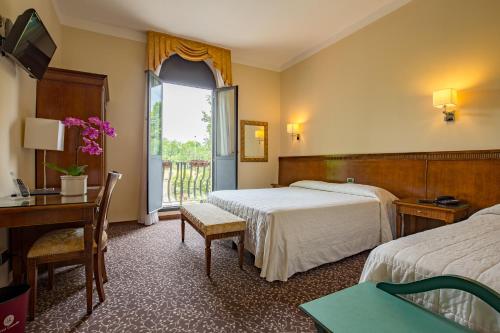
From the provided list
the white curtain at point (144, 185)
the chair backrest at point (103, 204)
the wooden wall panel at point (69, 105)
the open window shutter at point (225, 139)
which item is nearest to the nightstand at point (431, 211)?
the open window shutter at point (225, 139)

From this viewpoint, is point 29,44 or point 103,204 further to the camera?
point 29,44

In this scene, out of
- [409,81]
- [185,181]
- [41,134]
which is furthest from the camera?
[185,181]

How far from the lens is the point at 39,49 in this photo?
2000mm

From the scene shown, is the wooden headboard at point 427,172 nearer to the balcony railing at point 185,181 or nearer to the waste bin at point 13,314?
the balcony railing at point 185,181

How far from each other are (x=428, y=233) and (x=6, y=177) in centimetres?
292

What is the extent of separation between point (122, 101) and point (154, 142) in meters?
0.81

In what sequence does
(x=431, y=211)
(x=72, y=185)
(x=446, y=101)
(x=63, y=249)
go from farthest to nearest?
(x=446, y=101), (x=431, y=211), (x=72, y=185), (x=63, y=249)

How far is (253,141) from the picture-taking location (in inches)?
199

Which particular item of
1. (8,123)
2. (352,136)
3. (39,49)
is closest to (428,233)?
(352,136)

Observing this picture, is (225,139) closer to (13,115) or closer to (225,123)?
(225,123)

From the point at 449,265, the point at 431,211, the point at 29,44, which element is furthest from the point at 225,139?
the point at 449,265

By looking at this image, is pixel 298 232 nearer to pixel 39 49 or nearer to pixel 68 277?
pixel 68 277

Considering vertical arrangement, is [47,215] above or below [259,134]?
below

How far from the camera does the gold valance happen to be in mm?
3908
